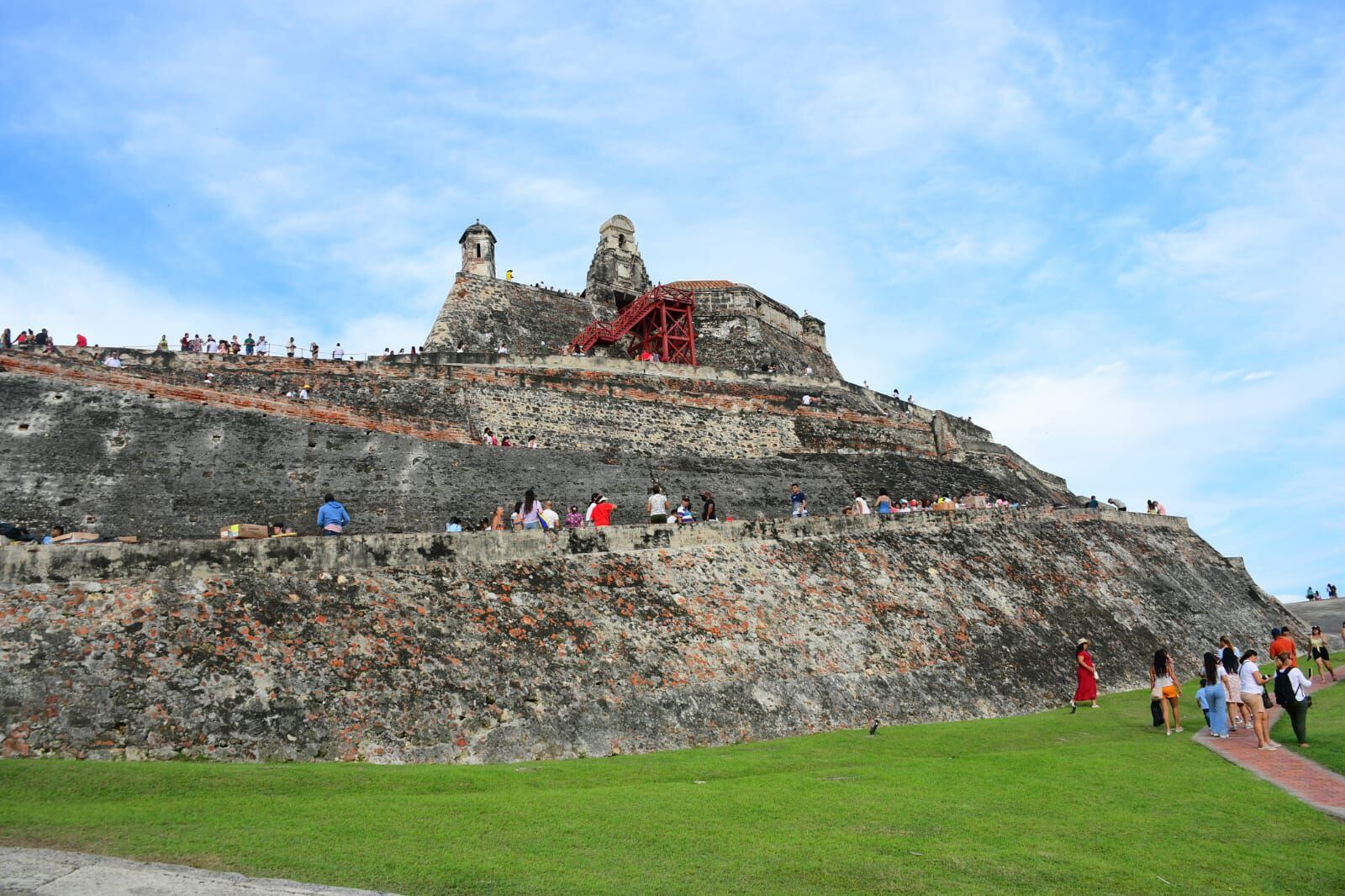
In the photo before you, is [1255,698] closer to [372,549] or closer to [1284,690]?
[1284,690]

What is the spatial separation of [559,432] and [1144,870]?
20.9 meters

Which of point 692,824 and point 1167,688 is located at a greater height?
point 1167,688

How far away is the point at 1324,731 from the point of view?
12172 millimetres

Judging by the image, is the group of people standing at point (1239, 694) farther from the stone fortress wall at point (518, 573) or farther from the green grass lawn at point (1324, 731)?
the stone fortress wall at point (518, 573)

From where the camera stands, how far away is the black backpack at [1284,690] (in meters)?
11.7

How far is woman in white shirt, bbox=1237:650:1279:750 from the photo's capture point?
11.8 metres

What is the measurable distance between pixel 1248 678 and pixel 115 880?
12697mm

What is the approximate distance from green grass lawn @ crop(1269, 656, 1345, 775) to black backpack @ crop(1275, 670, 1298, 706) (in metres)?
0.55

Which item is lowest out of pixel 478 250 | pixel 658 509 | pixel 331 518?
pixel 331 518

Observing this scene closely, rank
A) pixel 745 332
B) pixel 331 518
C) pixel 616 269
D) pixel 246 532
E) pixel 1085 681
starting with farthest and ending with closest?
1. pixel 616 269
2. pixel 745 332
3. pixel 1085 681
4. pixel 331 518
5. pixel 246 532

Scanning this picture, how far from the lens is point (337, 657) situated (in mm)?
10672

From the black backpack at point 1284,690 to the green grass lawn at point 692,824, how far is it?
2061 mm

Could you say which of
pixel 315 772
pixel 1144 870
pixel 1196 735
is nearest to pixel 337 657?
pixel 315 772

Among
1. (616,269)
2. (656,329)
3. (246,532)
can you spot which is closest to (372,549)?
(246,532)
